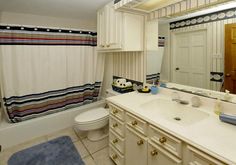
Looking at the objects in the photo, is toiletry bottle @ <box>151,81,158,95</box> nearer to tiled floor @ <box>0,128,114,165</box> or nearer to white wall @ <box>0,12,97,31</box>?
tiled floor @ <box>0,128,114,165</box>

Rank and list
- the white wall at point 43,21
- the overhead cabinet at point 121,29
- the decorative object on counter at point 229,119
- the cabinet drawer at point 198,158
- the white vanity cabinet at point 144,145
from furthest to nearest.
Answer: the white wall at point 43,21
the overhead cabinet at point 121,29
the decorative object on counter at point 229,119
the white vanity cabinet at point 144,145
the cabinet drawer at point 198,158

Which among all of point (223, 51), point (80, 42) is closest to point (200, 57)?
point (223, 51)

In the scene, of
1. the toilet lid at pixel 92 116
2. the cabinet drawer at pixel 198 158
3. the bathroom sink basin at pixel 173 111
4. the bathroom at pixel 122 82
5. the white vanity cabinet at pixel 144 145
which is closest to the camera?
the cabinet drawer at pixel 198 158

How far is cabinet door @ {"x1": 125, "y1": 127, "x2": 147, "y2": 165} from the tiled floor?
468mm

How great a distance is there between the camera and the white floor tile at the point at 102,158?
1.76m

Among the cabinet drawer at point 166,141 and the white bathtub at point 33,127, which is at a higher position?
the cabinet drawer at point 166,141

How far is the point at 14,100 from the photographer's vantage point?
212cm

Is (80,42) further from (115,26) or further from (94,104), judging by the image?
(94,104)

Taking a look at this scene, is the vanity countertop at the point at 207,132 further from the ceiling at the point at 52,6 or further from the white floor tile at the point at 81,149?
the ceiling at the point at 52,6

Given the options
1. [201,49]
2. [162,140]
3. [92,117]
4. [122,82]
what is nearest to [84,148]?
[92,117]

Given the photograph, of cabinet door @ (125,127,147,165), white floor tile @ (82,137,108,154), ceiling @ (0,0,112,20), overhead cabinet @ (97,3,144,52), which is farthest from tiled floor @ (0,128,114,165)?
ceiling @ (0,0,112,20)

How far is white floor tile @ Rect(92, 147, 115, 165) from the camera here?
5.79 ft

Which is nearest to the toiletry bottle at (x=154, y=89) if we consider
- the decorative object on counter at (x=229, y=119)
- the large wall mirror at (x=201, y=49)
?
the large wall mirror at (x=201, y=49)

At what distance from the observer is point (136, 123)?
1.29 m
